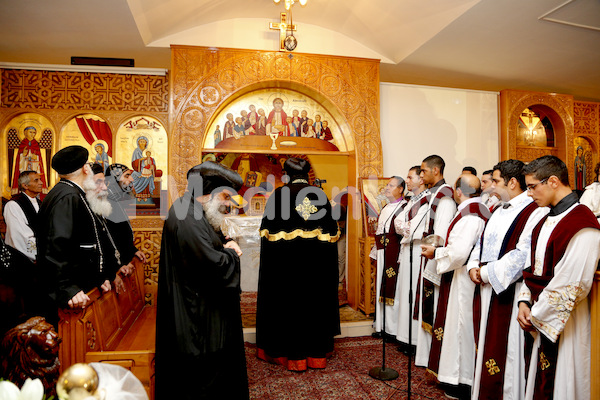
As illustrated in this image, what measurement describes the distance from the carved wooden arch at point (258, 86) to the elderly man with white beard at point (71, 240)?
2.60 meters

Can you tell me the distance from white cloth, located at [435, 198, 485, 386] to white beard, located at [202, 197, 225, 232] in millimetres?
1990

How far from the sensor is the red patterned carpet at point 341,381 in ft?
12.0

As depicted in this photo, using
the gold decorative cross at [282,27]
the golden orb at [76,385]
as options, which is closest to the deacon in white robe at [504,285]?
the golden orb at [76,385]

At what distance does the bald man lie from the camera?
11.2 feet

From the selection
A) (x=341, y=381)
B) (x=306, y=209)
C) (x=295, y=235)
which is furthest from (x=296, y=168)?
(x=341, y=381)

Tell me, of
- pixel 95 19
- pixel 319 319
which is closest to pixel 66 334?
pixel 319 319

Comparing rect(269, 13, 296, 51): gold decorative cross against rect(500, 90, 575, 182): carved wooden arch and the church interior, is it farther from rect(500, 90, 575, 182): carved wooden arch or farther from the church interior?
rect(500, 90, 575, 182): carved wooden arch

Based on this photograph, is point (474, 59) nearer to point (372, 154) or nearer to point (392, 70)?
point (392, 70)

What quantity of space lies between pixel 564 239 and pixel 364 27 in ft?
16.0

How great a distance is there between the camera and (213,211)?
2877 mm

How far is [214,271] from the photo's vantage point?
2699 mm

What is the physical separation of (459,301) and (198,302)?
228 centimetres

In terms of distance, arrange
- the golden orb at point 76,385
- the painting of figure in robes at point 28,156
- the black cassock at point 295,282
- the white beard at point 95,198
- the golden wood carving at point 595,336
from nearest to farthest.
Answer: the golden orb at point 76,385 < the golden wood carving at point 595,336 < the white beard at point 95,198 < the black cassock at point 295,282 < the painting of figure in robes at point 28,156

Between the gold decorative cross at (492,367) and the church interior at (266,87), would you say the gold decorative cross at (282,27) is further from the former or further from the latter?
the gold decorative cross at (492,367)
